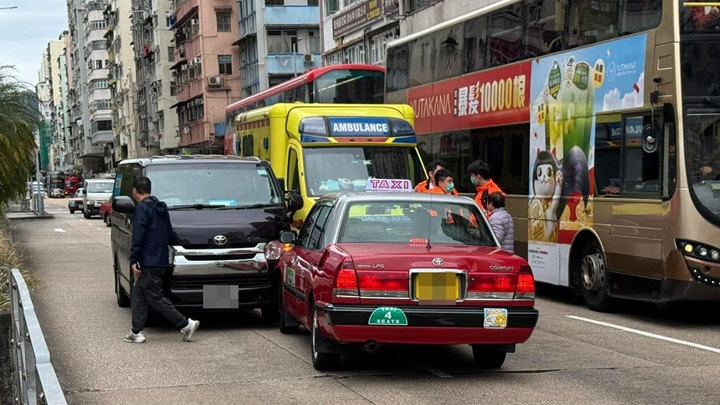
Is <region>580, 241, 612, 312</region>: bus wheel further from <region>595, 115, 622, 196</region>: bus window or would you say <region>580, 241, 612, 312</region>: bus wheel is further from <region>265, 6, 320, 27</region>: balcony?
<region>265, 6, 320, 27</region>: balcony

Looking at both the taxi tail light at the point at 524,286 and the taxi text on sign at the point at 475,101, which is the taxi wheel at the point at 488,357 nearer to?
the taxi tail light at the point at 524,286

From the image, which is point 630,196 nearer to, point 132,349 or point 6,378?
point 132,349

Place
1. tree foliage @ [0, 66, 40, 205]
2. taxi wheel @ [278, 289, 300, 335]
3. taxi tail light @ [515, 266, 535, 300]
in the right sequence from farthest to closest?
tree foliage @ [0, 66, 40, 205]
taxi wheel @ [278, 289, 300, 335]
taxi tail light @ [515, 266, 535, 300]

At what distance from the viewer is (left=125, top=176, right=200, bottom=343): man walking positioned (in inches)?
431

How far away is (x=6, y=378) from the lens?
8.86 m

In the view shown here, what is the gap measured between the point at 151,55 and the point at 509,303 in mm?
85525

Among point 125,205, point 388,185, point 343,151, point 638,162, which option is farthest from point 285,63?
point 125,205

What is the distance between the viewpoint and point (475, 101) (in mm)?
17297

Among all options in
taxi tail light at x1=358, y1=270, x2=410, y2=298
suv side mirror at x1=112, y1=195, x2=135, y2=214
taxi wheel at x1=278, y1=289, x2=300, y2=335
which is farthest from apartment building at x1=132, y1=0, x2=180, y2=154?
taxi tail light at x1=358, y1=270, x2=410, y2=298

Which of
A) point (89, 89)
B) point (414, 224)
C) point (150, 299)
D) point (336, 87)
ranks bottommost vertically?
point (150, 299)

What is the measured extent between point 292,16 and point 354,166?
4884cm

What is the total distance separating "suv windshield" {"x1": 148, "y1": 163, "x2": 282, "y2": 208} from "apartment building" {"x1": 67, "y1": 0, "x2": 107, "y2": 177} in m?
118

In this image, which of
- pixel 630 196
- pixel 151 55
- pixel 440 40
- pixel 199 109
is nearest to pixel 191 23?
pixel 199 109

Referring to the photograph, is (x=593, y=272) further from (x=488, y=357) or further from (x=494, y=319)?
(x=494, y=319)
